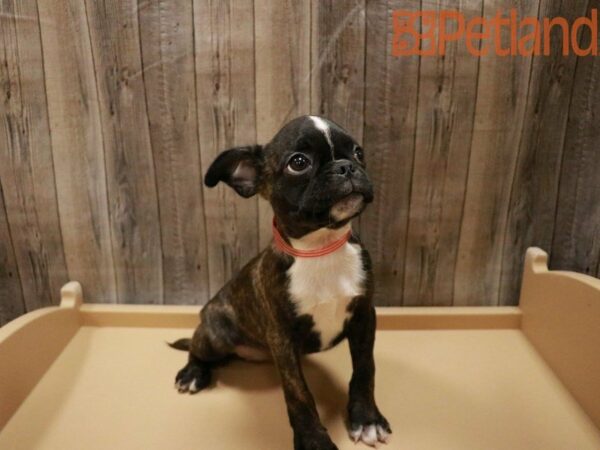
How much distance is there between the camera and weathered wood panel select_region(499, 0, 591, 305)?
1.57m

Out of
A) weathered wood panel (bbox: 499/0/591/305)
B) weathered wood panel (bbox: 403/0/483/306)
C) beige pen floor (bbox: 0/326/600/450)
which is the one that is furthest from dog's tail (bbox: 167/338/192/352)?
weathered wood panel (bbox: 499/0/591/305)

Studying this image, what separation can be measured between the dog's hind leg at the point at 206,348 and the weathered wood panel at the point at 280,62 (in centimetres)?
59

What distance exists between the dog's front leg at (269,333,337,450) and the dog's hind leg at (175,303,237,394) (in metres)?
0.29

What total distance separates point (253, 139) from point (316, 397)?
82 centimetres

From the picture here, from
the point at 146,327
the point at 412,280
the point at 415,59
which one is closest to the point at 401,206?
the point at 412,280

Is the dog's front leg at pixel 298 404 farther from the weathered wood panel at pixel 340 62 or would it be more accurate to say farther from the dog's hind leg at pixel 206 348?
the weathered wood panel at pixel 340 62

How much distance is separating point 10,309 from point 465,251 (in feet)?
5.43

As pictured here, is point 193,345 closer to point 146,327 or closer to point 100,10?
point 146,327

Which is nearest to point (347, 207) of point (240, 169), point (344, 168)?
point (344, 168)

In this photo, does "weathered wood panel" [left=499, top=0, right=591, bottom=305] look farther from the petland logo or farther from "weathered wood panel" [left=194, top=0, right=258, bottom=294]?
"weathered wood panel" [left=194, top=0, right=258, bottom=294]

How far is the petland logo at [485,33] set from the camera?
5.04 ft

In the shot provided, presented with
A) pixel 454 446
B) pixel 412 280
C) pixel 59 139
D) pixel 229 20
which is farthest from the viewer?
pixel 412 280

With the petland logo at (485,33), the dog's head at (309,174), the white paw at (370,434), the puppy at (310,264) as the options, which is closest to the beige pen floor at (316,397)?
the white paw at (370,434)

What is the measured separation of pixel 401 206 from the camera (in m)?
1.71
